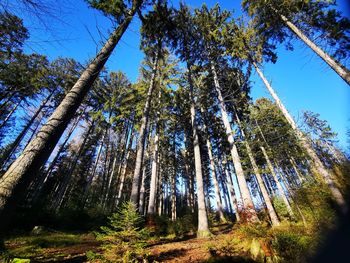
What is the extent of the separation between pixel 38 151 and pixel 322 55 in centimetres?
1254

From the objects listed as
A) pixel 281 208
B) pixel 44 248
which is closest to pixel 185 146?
pixel 281 208

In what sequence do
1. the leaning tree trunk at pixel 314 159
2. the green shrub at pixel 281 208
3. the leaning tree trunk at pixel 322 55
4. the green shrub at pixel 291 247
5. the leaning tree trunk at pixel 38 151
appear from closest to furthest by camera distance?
the leaning tree trunk at pixel 38 151, the green shrub at pixel 291 247, the leaning tree trunk at pixel 314 159, the leaning tree trunk at pixel 322 55, the green shrub at pixel 281 208

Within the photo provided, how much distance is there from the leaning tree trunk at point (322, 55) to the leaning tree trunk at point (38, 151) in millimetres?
10275

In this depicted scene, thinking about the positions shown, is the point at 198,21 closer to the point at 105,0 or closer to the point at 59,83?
the point at 105,0

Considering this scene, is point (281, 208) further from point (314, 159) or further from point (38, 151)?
point (38, 151)

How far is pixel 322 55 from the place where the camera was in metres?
9.11

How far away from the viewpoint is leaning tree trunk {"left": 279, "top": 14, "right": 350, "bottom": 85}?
26.5 feet

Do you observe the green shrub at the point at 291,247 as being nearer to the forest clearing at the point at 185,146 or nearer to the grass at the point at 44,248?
the forest clearing at the point at 185,146

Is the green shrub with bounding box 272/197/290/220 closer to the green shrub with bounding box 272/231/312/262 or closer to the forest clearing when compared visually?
the forest clearing

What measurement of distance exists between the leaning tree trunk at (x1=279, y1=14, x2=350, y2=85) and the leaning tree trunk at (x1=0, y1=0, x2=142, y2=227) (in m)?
10.3

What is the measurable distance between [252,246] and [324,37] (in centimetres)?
1163

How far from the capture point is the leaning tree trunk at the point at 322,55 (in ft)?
26.5

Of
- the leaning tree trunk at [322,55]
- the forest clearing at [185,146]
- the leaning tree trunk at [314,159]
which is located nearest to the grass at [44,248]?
the forest clearing at [185,146]

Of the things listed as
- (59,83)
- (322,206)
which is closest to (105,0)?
(322,206)
